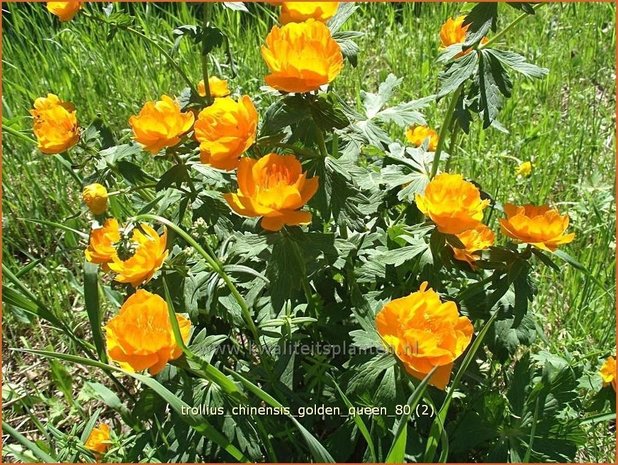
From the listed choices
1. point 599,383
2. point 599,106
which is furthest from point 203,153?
point 599,106

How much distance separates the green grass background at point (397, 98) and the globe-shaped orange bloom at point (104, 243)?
0.53 metres

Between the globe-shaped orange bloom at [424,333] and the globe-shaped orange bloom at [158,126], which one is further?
the globe-shaped orange bloom at [158,126]

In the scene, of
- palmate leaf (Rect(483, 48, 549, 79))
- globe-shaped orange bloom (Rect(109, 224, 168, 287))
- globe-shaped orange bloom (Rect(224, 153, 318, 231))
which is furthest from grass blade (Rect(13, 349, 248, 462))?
palmate leaf (Rect(483, 48, 549, 79))

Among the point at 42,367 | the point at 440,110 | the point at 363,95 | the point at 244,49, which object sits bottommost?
the point at 42,367

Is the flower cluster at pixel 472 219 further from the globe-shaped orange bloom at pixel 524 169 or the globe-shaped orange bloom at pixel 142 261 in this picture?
the globe-shaped orange bloom at pixel 524 169

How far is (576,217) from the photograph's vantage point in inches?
72.5

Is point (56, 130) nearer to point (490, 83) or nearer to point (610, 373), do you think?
point (490, 83)

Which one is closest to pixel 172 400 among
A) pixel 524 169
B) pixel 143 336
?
pixel 143 336

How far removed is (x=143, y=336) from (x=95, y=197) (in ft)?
1.19

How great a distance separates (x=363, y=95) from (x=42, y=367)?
1064mm

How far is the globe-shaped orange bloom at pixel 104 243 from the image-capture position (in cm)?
109

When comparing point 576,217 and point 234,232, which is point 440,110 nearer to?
point 576,217

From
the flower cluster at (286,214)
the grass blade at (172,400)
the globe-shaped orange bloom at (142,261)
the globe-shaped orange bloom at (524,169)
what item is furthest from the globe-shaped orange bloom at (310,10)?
the globe-shaped orange bloom at (524,169)

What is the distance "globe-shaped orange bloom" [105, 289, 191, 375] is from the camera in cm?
90
